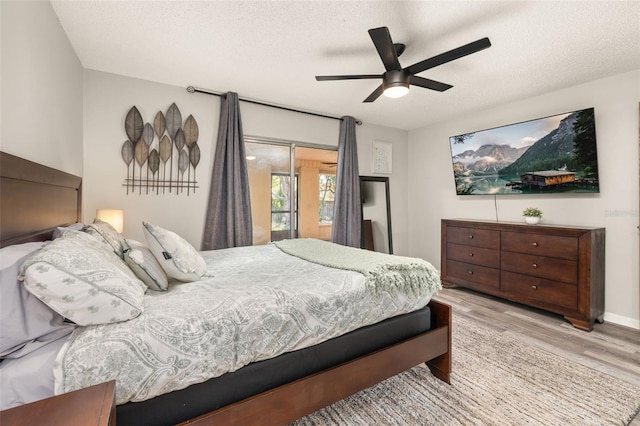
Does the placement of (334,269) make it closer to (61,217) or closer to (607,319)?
(61,217)

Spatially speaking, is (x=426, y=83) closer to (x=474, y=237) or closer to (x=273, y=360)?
(x=474, y=237)

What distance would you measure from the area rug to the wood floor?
174 mm

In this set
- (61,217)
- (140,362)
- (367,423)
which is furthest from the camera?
(61,217)

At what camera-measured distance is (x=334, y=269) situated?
1.91 meters

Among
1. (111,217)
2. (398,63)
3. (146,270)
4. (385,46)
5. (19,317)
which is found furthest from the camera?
(111,217)

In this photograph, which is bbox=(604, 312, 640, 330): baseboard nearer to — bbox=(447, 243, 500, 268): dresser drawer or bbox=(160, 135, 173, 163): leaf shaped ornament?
bbox=(447, 243, 500, 268): dresser drawer

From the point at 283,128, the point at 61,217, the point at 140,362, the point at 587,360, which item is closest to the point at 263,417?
the point at 140,362

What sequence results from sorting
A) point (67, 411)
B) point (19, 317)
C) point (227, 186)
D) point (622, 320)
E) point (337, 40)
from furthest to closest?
point (227, 186) < point (622, 320) < point (337, 40) < point (19, 317) < point (67, 411)

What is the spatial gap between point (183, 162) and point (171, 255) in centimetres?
185

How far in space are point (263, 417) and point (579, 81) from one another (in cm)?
420

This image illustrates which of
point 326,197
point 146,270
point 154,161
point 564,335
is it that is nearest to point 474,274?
point 564,335

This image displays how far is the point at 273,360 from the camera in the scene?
1.35 m

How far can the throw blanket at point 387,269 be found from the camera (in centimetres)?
172

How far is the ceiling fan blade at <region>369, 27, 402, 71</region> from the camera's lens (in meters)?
1.73
